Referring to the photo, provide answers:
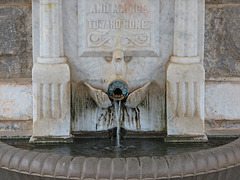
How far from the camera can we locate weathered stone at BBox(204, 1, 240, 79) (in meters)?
4.53

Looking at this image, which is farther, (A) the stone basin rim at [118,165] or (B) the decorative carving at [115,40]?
(B) the decorative carving at [115,40]

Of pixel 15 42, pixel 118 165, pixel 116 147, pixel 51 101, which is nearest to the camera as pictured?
pixel 118 165

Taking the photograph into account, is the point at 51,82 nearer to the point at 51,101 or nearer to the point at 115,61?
the point at 51,101

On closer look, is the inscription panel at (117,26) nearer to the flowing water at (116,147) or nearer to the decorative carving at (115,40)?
the decorative carving at (115,40)

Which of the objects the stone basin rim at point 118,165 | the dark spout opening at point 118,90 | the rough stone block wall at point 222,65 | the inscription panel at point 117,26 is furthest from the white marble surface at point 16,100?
the rough stone block wall at point 222,65

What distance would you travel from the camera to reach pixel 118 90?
4.30 meters

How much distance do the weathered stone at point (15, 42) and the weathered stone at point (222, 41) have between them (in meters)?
1.53

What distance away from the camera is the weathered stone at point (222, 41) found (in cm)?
453

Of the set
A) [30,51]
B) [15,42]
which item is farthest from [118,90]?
[15,42]

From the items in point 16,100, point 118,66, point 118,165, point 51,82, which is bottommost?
point 118,165

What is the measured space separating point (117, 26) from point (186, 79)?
0.70 meters

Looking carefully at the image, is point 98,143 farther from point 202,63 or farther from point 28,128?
point 202,63

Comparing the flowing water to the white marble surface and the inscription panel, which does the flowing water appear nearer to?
the white marble surface

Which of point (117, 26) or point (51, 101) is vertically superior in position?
point (117, 26)
